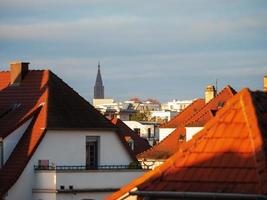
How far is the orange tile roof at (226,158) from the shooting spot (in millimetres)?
19188

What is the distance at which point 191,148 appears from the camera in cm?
2031

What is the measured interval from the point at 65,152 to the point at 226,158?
3117cm

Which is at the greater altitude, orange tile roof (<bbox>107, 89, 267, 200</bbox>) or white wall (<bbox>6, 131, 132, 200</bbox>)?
white wall (<bbox>6, 131, 132, 200</bbox>)

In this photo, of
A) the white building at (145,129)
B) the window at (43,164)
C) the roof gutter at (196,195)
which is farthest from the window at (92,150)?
the white building at (145,129)

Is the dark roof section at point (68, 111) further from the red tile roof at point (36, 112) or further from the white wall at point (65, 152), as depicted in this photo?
the white wall at point (65, 152)

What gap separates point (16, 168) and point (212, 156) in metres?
29.7

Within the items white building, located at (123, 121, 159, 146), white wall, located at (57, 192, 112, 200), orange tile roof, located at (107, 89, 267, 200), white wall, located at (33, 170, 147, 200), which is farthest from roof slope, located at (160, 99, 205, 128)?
orange tile roof, located at (107, 89, 267, 200)

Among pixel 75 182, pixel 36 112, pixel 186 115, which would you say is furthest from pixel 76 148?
pixel 186 115

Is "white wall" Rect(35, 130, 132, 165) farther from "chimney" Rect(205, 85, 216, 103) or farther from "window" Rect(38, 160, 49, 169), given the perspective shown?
"chimney" Rect(205, 85, 216, 103)

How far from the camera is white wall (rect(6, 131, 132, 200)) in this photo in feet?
158

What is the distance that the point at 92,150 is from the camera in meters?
52.1

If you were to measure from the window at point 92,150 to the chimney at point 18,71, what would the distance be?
5.04 m

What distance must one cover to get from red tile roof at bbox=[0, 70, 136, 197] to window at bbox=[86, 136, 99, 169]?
2.20 feet

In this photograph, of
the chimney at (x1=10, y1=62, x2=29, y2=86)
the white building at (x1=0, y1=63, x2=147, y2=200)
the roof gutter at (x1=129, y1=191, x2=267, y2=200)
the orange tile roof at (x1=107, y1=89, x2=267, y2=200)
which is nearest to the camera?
the roof gutter at (x1=129, y1=191, x2=267, y2=200)
